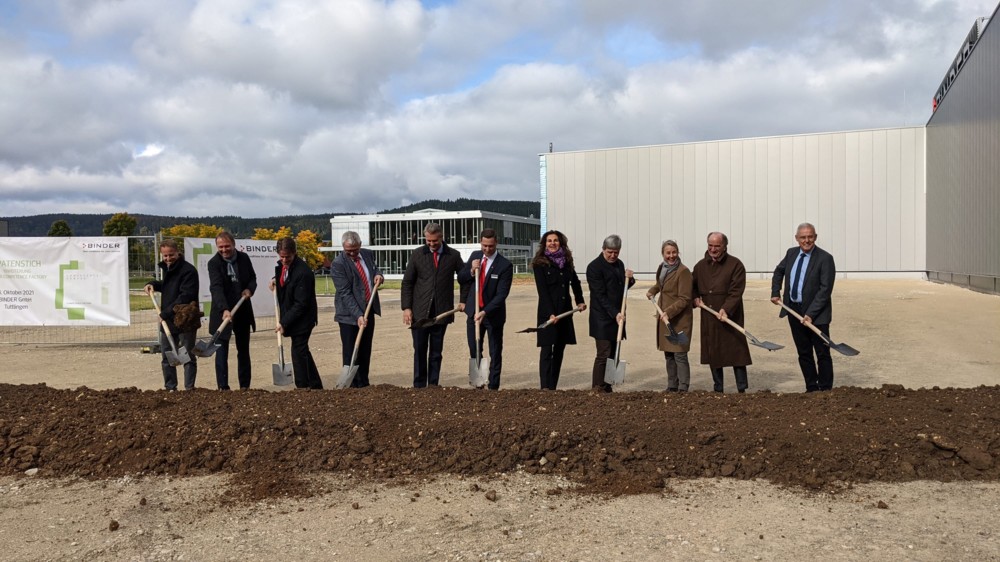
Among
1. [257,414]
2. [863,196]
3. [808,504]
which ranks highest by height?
[863,196]

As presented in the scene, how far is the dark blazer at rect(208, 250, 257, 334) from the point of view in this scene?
7656mm

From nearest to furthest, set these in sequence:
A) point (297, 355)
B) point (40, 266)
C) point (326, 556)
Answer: point (326, 556)
point (297, 355)
point (40, 266)

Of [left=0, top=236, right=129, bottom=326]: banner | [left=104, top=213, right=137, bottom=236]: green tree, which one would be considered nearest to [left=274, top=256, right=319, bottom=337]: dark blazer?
[left=0, top=236, right=129, bottom=326]: banner

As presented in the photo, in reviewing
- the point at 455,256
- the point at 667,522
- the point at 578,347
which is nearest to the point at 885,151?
the point at 578,347

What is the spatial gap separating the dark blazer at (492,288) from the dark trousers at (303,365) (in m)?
1.60

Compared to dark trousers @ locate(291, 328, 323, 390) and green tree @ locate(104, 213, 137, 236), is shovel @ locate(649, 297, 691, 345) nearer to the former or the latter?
dark trousers @ locate(291, 328, 323, 390)

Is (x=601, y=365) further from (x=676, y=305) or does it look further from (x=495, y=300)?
(x=495, y=300)

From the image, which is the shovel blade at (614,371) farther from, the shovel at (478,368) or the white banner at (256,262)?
the white banner at (256,262)

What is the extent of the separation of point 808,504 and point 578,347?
832 centimetres

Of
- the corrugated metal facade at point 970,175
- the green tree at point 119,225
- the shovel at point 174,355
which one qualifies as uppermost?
the green tree at point 119,225

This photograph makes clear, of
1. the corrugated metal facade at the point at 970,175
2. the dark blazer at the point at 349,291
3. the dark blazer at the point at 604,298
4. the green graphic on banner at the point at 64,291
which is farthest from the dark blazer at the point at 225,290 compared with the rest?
the corrugated metal facade at the point at 970,175

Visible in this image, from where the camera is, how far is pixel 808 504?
175 inches

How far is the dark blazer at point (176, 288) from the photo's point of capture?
7621 mm

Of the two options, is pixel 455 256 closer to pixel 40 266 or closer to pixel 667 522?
pixel 667 522
